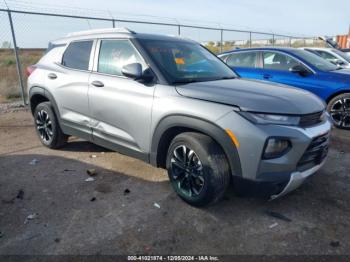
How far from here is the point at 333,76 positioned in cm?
618

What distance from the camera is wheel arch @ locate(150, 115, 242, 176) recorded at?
9.46ft

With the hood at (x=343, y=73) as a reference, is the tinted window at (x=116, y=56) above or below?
above

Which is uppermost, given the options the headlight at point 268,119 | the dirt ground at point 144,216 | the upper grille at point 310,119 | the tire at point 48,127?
the headlight at point 268,119

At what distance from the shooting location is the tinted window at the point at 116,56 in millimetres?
3715

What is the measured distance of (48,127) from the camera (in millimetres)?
5047

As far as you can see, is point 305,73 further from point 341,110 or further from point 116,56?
point 116,56

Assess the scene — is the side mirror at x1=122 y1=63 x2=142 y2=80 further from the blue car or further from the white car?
the white car

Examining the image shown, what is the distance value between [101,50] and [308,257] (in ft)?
10.8

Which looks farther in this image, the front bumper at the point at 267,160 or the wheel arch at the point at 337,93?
the wheel arch at the point at 337,93

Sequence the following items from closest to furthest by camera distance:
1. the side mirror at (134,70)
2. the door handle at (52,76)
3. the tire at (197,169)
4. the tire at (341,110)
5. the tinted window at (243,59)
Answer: the tire at (197,169) < the side mirror at (134,70) < the door handle at (52,76) < the tire at (341,110) < the tinted window at (243,59)

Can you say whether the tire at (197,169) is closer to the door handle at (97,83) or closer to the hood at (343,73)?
the door handle at (97,83)

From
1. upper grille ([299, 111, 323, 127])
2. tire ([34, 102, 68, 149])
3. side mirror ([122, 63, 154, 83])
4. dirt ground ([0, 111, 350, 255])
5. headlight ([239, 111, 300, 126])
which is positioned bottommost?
dirt ground ([0, 111, 350, 255])

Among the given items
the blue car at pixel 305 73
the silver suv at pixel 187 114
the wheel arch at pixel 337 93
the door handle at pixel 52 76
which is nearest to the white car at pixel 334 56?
the blue car at pixel 305 73

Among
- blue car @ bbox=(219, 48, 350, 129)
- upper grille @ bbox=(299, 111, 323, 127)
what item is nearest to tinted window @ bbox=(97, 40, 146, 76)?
upper grille @ bbox=(299, 111, 323, 127)
